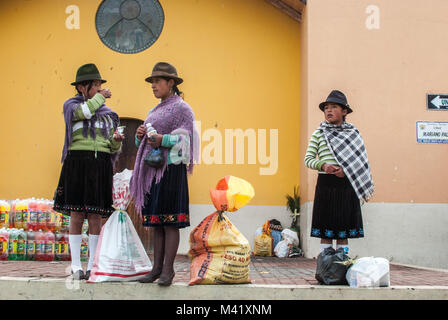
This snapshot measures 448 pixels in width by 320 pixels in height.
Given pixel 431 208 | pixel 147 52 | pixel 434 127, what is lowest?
pixel 431 208

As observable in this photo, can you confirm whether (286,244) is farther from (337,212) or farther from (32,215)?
(337,212)

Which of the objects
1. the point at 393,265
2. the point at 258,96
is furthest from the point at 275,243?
the point at 258,96

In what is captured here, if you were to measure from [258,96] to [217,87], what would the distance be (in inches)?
31.4

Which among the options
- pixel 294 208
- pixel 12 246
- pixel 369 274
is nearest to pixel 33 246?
pixel 12 246

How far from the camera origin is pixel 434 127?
8.78m

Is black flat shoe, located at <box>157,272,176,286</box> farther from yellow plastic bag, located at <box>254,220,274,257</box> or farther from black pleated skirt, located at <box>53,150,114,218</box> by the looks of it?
yellow plastic bag, located at <box>254,220,274,257</box>

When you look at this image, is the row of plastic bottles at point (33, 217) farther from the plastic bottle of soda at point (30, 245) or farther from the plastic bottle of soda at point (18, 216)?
the plastic bottle of soda at point (30, 245)

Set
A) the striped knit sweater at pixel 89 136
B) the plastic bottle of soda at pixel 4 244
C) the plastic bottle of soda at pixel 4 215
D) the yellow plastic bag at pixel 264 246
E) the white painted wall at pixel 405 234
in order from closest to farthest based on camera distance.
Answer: the striped knit sweater at pixel 89 136
the plastic bottle of soda at pixel 4 244
the plastic bottle of soda at pixel 4 215
the white painted wall at pixel 405 234
the yellow plastic bag at pixel 264 246

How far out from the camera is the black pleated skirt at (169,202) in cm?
420

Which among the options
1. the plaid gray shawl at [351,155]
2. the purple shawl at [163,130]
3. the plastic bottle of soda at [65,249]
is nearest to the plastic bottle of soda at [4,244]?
the plastic bottle of soda at [65,249]

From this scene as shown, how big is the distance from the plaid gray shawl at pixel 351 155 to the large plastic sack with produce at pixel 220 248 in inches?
40.6

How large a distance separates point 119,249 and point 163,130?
40.9 inches

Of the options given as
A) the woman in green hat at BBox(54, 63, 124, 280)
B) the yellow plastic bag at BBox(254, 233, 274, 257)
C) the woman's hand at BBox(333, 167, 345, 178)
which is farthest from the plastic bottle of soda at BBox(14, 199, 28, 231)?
the woman's hand at BBox(333, 167, 345, 178)

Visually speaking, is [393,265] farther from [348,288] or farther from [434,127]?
[348,288]
